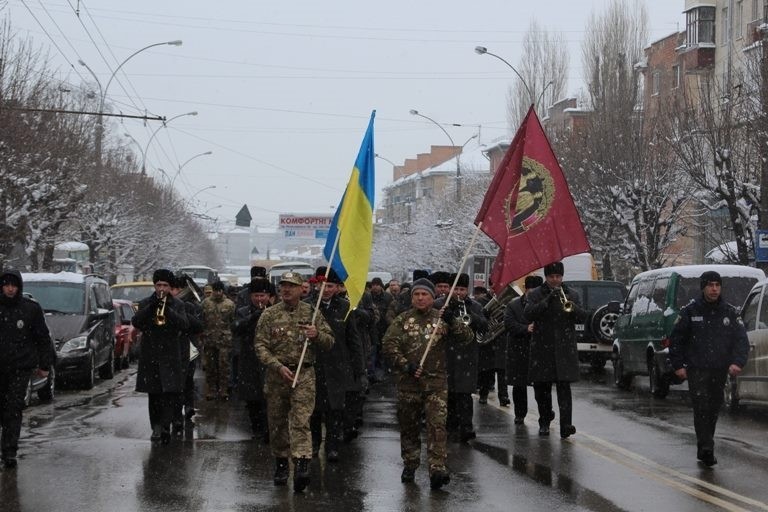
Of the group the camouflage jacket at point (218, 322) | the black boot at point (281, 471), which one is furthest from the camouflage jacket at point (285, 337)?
the camouflage jacket at point (218, 322)

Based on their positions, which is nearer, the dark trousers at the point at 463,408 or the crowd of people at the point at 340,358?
the crowd of people at the point at 340,358

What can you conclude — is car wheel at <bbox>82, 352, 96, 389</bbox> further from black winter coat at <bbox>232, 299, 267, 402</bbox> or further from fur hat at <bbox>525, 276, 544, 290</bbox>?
black winter coat at <bbox>232, 299, 267, 402</bbox>

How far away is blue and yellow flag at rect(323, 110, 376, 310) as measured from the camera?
1134cm

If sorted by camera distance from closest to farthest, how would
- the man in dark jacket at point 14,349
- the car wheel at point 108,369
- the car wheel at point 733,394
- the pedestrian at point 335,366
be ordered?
the man in dark jacket at point 14,349 < the pedestrian at point 335,366 < the car wheel at point 733,394 < the car wheel at point 108,369

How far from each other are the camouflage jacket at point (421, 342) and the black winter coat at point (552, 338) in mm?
3626

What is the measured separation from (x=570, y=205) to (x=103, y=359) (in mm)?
12704

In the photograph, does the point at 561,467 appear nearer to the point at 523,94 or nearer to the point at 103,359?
the point at 103,359

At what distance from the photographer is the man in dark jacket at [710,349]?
40.8ft

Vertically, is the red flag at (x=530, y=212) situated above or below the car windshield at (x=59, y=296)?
above

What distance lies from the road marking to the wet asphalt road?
1 cm

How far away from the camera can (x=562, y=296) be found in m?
14.4

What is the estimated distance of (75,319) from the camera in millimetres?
22172

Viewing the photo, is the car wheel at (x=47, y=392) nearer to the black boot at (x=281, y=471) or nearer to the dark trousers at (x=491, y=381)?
the dark trousers at (x=491, y=381)

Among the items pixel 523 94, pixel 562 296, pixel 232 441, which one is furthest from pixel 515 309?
pixel 523 94
